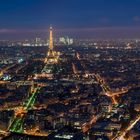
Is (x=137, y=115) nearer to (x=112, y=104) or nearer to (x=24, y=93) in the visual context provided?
(x=112, y=104)

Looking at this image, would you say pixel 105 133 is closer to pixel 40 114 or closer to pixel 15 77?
pixel 40 114

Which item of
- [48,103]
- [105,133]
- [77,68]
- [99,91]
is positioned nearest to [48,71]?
[77,68]

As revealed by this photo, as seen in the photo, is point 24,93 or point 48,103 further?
point 24,93

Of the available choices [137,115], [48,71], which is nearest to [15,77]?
[48,71]

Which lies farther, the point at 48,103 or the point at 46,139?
the point at 48,103

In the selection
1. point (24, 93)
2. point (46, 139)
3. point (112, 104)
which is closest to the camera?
point (46, 139)

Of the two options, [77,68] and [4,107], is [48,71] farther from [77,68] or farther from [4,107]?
[4,107]

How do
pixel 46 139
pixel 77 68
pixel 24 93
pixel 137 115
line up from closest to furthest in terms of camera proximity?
pixel 46 139
pixel 137 115
pixel 24 93
pixel 77 68

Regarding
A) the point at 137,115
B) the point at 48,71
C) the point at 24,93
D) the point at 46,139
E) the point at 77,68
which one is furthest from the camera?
the point at 77,68

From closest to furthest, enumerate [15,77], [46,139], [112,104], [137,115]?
[46,139]
[137,115]
[112,104]
[15,77]
